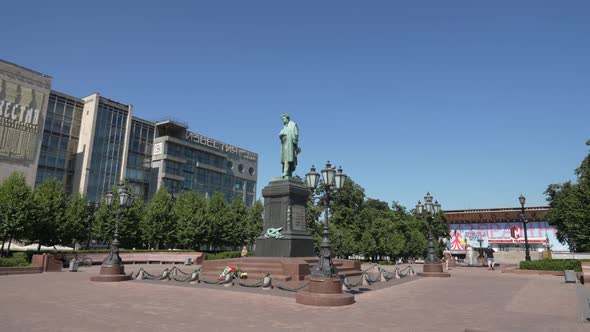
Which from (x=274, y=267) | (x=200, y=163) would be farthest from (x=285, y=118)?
(x=200, y=163)

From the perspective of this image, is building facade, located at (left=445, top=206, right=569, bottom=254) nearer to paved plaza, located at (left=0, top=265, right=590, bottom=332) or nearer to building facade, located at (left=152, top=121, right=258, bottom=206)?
building facade, located at (left=152, top=121, right=258, bottom=206)

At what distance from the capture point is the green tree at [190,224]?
52562mm

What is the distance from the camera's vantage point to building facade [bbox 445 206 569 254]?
8806cm

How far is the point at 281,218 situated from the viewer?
2180cm

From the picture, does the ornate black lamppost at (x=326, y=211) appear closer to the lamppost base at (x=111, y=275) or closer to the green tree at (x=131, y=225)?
the lamppost base at (x=111, y=275)

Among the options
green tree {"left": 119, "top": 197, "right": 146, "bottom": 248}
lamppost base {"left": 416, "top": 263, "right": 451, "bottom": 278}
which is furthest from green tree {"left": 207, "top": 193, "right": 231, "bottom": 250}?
lamppost base {"left": 416, "top": 263, "right": 451, "bottom": 278}

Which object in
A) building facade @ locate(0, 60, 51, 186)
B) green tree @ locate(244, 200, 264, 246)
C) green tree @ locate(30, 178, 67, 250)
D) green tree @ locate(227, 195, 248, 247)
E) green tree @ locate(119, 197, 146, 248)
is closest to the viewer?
green tree @ locate(30, 178, 67, 250)

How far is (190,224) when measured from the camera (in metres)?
52.6

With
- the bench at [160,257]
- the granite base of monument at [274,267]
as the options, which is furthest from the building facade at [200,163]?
the granite base of monument at [274,267]

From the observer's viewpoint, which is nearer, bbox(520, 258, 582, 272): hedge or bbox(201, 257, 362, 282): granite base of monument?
bbox(201, 257, 362, 282): granite base of monument

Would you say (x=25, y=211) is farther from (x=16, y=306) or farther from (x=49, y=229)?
(x=16, y=306)

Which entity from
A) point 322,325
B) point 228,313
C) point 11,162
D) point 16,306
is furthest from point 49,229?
point 322,325

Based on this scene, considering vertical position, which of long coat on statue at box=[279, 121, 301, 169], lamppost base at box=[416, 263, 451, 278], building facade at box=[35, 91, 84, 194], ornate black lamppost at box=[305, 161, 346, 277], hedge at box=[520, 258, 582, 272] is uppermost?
building facade at box=[35, 91, 84, 194]

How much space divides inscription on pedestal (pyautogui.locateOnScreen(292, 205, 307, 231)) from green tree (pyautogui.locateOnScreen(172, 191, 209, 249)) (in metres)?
33.3
